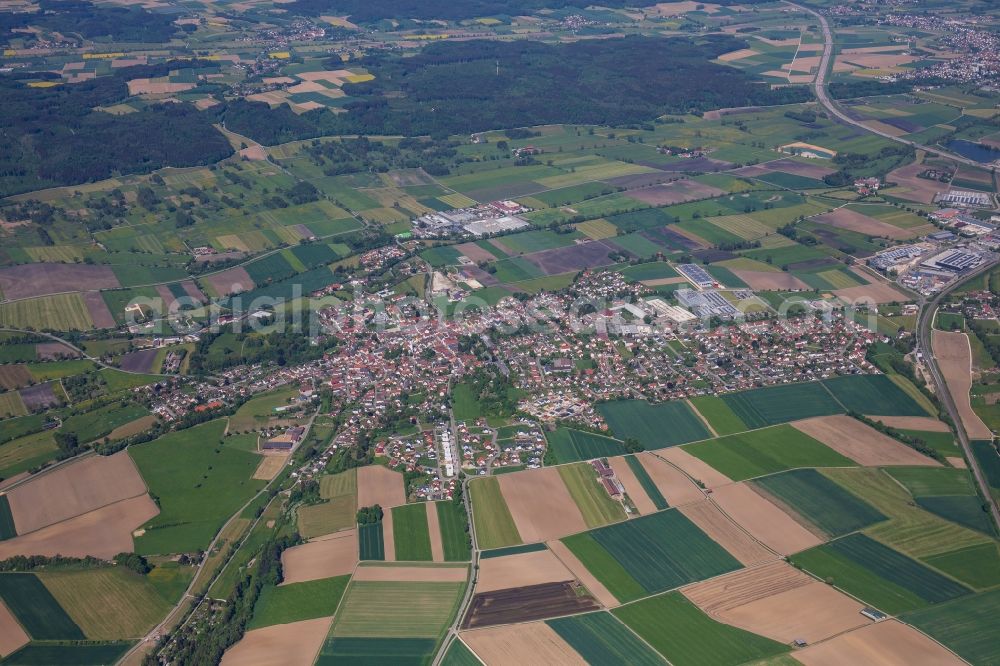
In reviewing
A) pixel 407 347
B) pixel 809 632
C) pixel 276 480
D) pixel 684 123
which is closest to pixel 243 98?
pixel 684 123

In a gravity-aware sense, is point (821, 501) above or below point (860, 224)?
below

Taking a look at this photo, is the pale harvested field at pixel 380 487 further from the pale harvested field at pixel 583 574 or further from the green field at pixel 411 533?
the pale harvested field at pixel 583 574

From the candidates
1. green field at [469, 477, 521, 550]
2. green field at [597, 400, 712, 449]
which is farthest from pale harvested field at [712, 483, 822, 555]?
green field at [469, 477, 521, 550]

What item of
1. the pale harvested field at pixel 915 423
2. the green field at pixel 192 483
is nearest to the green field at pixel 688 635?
the green field at pixel 192 483

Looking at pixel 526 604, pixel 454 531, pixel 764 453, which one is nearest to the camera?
pixel 526 604

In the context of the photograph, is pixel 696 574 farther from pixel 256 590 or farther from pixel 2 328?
pixel 2 328

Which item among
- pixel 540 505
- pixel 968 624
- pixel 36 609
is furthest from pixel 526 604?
pixel 36 609

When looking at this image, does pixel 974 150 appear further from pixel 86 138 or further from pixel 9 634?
pixel 9 634
